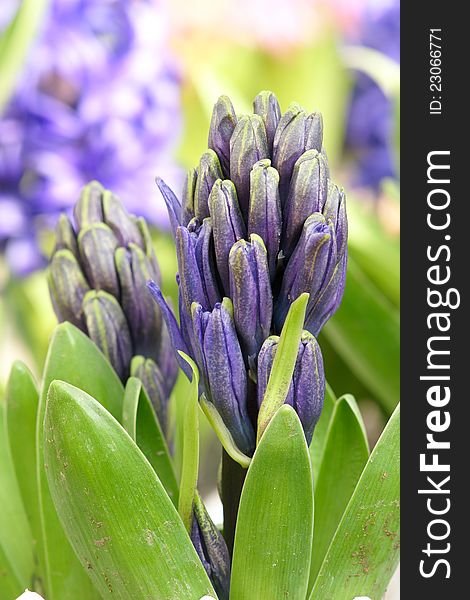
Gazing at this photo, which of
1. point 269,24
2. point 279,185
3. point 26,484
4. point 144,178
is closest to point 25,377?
point 26,484

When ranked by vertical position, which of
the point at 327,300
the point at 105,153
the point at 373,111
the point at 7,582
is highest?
the point at 373,111

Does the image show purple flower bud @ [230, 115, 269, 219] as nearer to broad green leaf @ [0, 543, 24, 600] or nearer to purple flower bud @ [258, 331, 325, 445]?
purple flower bud @ [258, 331, 325, 445]

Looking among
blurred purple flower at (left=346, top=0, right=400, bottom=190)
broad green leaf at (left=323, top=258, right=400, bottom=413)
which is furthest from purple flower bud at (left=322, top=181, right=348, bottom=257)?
blurred purple flower at (left=346, top=0, right=400, bottom=190)

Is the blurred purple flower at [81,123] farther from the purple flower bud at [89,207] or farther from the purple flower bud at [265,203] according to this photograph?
the purple flower bud at [265,203]

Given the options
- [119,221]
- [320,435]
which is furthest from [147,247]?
[320,435]

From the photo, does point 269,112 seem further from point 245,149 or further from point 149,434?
point 149,434

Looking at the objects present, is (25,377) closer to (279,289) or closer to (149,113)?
(279,289)
